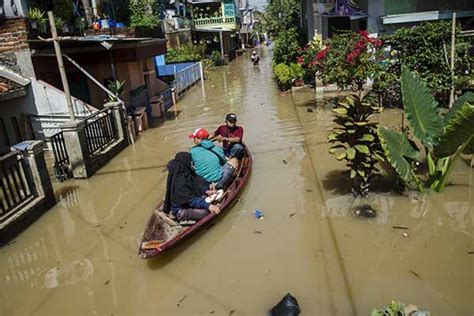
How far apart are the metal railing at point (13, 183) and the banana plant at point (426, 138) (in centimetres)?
648

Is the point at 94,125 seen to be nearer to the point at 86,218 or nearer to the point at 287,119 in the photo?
the point at 86,218

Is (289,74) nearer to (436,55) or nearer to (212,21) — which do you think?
(436,55)

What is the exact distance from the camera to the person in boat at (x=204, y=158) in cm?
713

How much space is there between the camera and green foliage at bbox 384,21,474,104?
12.0 m

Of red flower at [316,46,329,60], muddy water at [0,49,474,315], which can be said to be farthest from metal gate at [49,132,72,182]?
red flower at [316,46,329,60]

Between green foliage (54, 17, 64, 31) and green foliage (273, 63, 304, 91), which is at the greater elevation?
green foliage (54, 17, 64, 31)

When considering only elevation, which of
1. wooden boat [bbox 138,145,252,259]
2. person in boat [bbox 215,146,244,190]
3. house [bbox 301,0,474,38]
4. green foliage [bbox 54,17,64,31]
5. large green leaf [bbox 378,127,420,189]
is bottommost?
wooden boat [bbox 138,145,252,259]

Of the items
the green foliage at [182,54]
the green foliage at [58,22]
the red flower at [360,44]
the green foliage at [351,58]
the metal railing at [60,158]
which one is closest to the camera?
the metal railing at [60,158]

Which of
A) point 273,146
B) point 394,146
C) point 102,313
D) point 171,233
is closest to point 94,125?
point 273,146

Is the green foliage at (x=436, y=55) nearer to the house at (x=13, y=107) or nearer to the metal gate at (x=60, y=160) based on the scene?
the metal gate at (x=60, y=160)

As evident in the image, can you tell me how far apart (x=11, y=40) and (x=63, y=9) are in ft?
8.96

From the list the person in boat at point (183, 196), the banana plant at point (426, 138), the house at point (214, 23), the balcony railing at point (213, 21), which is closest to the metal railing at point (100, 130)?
the person in boat at point (183, 196)

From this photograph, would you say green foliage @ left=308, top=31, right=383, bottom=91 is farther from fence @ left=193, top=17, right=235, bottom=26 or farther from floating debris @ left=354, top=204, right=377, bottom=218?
fence @ left=193, top=17, right=235, bottom=26

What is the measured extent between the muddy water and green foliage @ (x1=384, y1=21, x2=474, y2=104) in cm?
455
